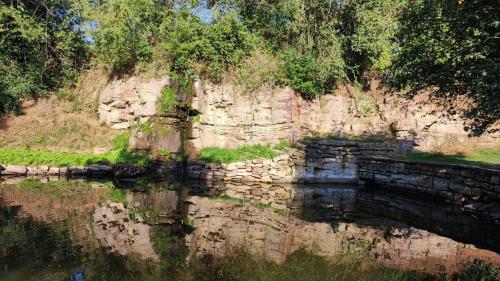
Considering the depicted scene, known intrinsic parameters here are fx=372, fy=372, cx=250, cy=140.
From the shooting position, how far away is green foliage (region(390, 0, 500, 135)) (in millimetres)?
8539

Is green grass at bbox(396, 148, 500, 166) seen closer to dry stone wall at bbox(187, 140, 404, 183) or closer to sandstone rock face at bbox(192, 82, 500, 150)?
dry stone wall at bbox(187, 140, 404, 183)

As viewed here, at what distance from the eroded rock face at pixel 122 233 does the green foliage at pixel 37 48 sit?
665 inches

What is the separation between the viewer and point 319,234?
9219 mm

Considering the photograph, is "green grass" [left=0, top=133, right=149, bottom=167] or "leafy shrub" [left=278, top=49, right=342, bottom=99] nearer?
"green grass" [left=0, top=133, right=149, bottom=167]

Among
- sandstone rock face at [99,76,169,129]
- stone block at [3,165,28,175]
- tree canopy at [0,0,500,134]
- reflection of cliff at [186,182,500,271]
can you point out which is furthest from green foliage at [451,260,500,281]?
stone block at [3,165,28,175]

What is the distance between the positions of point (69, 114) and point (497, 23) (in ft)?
77.4

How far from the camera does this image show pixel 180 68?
856 inches

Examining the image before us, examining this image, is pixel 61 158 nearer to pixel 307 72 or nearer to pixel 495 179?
pixel 307 72

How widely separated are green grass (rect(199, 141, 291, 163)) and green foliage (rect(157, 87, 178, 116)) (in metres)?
3.09

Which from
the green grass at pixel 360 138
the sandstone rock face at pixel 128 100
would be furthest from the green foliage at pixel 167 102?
the green grass at pixel 360 138

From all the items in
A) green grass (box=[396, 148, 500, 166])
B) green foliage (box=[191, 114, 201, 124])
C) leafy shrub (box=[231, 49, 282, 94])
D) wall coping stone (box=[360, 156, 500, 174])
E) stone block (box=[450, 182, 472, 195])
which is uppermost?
leafy shrub (box=[231, 49, 282, 94])

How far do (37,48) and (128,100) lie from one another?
884 centimetres

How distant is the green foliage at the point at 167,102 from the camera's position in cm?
2061

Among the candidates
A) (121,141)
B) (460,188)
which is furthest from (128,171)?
(460,188)
